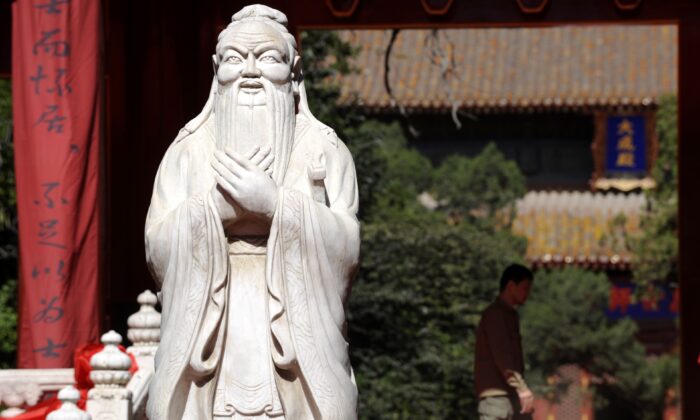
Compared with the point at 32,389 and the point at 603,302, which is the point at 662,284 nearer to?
the point at 603,302

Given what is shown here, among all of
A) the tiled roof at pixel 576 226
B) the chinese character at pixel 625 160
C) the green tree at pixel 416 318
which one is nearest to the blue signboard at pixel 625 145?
the chinese character at pixel 625 160

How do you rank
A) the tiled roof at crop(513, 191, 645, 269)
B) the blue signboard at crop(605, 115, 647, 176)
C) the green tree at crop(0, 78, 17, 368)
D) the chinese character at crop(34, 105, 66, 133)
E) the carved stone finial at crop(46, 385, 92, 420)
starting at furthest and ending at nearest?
the blue signboard at crop(605, 115, 647, 176) < the tiled roof at crop(513, 191, 645, 269) < the green tree at crop(0, 78, 17, 368) < the chinese character at crop(34, 105, 66, 133) < the carved stone finial at crop(46, 385, 92, 420)

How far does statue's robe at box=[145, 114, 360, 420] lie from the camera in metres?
8.22

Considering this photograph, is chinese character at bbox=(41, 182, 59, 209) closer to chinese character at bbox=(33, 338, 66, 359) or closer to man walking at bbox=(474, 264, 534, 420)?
chinese character at bbox=(33, 338, 66, 359)

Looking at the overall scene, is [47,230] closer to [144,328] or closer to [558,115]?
[144,328]

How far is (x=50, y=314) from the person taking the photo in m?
12.5

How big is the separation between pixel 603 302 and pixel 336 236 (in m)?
24.7

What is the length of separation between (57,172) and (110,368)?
2.33 metres

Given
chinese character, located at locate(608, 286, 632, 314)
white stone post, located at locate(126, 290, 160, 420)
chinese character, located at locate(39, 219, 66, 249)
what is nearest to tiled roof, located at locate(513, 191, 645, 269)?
chinese character, located at locate(608, 286, 632, 314)

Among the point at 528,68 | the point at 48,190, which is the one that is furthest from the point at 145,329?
the point at 528,68

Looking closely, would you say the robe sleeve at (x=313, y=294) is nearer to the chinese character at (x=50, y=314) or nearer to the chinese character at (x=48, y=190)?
the chinese character at (x=50, y=314)

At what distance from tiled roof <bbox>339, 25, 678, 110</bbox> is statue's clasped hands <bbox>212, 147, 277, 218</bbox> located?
26502 millimetres

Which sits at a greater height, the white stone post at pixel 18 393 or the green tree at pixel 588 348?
the white stone post at pixel 18 393

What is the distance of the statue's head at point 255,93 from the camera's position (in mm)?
8484
